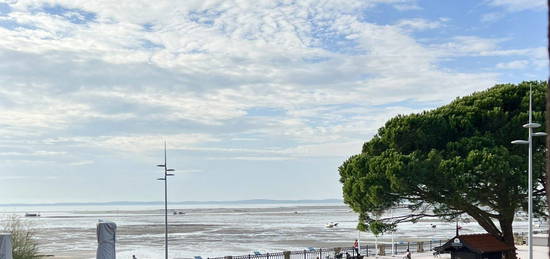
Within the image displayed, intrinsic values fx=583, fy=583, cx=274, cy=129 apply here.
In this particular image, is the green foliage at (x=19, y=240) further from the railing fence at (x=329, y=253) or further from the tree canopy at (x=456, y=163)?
the tree canopy at (x=456, y=163)

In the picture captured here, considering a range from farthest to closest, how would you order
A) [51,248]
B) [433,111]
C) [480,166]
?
[51,248] < [433,111] < [480,166]

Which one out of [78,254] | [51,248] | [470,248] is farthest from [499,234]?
[51,248]

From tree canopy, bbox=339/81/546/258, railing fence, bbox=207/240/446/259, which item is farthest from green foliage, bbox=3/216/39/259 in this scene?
tree canopy, bbox=339/81/546/258

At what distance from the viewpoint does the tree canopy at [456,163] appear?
85.3 feet

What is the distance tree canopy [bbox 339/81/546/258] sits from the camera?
1024 inches

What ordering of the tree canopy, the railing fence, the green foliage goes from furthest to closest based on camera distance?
1. the railing fence
2. the green foliage
3. the tree canopy

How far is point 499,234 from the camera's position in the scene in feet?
100

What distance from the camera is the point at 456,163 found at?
2609 centimetres

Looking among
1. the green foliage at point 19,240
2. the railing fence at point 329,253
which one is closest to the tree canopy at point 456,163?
the railing fence at point 329,253

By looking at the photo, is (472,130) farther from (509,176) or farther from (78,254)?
(78,254)

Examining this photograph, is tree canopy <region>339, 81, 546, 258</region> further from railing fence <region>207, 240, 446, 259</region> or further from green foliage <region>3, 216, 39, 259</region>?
green foliage <region>3, 216, 39, 259</region>

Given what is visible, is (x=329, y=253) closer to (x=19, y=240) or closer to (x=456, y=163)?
(x=456, y=163)

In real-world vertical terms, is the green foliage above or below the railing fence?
above

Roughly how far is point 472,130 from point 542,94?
13.1 ft
